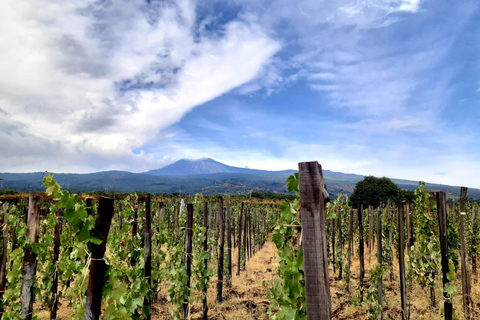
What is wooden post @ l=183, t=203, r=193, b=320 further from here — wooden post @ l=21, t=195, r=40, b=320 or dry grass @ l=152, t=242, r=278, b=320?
wooden post @ l=21, t=195, r=40, b=320

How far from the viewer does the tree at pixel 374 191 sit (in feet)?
111

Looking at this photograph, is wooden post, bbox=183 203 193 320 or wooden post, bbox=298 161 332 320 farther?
wooden post, bbox=183 203 193 320

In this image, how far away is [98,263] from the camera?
2.15 meters

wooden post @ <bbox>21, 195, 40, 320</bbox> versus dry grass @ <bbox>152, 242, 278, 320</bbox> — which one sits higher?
wooden post @ <bbox>21, 195, 40, 320</bbox>

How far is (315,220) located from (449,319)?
127 inches

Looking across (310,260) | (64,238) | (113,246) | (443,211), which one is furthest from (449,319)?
(64,238)

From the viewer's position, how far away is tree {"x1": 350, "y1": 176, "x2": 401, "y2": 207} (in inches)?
1331

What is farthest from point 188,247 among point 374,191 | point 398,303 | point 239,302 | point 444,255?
point 374,191

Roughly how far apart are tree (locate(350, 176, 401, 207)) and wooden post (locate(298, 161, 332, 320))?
119ft

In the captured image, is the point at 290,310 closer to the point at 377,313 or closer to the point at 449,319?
the point at 449,319

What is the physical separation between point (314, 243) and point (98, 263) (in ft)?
5.88

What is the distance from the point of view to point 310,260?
1767 millimetres

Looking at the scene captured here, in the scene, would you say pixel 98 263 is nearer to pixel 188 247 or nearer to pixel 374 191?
pixel 188 247

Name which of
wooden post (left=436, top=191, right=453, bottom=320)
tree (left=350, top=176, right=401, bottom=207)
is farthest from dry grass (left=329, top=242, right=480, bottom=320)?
Result: tree (left=350, top=176, right=401, bottom=207)
